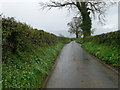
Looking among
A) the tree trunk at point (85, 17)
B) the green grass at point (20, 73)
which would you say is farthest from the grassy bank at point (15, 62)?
the tree trunk at point (85, 17)

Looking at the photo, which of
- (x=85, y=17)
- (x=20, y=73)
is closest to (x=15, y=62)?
(x=20, y=73)

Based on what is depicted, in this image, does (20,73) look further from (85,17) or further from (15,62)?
(85,17)

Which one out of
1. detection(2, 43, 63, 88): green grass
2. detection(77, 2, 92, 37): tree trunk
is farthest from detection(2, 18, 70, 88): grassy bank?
detection(77, 2, 92, 37): tree trunk

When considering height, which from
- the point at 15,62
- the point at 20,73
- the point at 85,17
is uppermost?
the point at 85,17

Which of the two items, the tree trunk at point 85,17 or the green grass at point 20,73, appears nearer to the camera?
the green grass at point 20,73

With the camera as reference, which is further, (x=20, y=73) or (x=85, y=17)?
(x=85, y=17)

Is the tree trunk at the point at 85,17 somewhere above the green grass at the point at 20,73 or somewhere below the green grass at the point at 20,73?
above

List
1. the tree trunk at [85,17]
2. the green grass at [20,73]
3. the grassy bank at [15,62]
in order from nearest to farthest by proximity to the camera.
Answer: the green grass at [20,73] < the grassy bank at [15,62] < the tree trunk at [85,17]

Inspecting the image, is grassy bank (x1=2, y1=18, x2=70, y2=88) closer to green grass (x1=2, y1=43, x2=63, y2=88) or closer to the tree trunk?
green grass (x1=2, y1=43, x2=63, y2=88)

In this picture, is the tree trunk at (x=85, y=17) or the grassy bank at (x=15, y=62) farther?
the tree trunk at (x=85, y=17)

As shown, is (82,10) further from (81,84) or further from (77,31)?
(77,31)

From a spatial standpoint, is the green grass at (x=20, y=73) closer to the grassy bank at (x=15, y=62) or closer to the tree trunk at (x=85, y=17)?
the grassy bank at (x=15, y=62)

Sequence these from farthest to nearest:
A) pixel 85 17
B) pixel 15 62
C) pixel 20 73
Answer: pixel 85 17 → pixel 15 62 → pixel 20 73

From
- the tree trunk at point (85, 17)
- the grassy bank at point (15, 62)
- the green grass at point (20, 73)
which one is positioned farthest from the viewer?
the tree trunk at point (85, 17)
